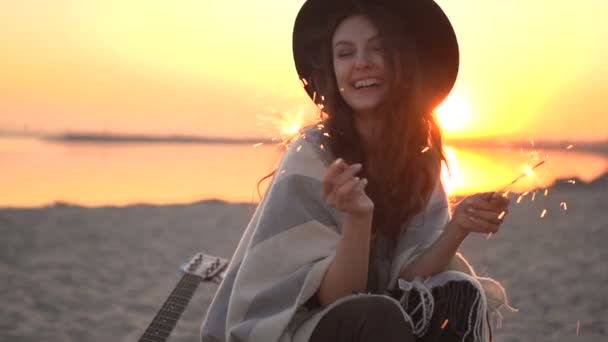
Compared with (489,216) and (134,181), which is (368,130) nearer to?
(489,216)

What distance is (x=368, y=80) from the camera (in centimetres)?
250

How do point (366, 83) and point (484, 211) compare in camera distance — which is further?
point (366, 83)

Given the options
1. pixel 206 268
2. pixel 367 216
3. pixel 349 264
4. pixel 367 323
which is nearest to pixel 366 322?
pixel 367 323

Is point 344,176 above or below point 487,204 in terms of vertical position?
above

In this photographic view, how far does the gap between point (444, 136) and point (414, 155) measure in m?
0.24

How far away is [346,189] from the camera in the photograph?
1.94m

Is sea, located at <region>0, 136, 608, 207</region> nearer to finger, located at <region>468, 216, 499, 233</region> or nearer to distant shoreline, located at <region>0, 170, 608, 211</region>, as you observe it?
distant shoreline, located at <region>0, 170, 608, 211</region>

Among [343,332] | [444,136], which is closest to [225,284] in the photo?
[343,332]

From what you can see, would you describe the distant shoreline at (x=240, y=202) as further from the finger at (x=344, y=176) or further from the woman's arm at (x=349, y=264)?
the finger at (x=344, y=176)

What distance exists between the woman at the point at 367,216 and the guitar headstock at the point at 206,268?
3.92 ft

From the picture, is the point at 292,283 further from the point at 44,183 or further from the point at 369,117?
the point at 44,183

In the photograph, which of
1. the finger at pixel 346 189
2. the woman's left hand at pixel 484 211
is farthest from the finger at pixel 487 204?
the finger at pixel 346 189

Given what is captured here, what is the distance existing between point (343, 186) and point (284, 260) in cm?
52

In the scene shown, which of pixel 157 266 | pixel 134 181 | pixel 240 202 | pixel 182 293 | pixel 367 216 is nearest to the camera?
pixel 367 216
